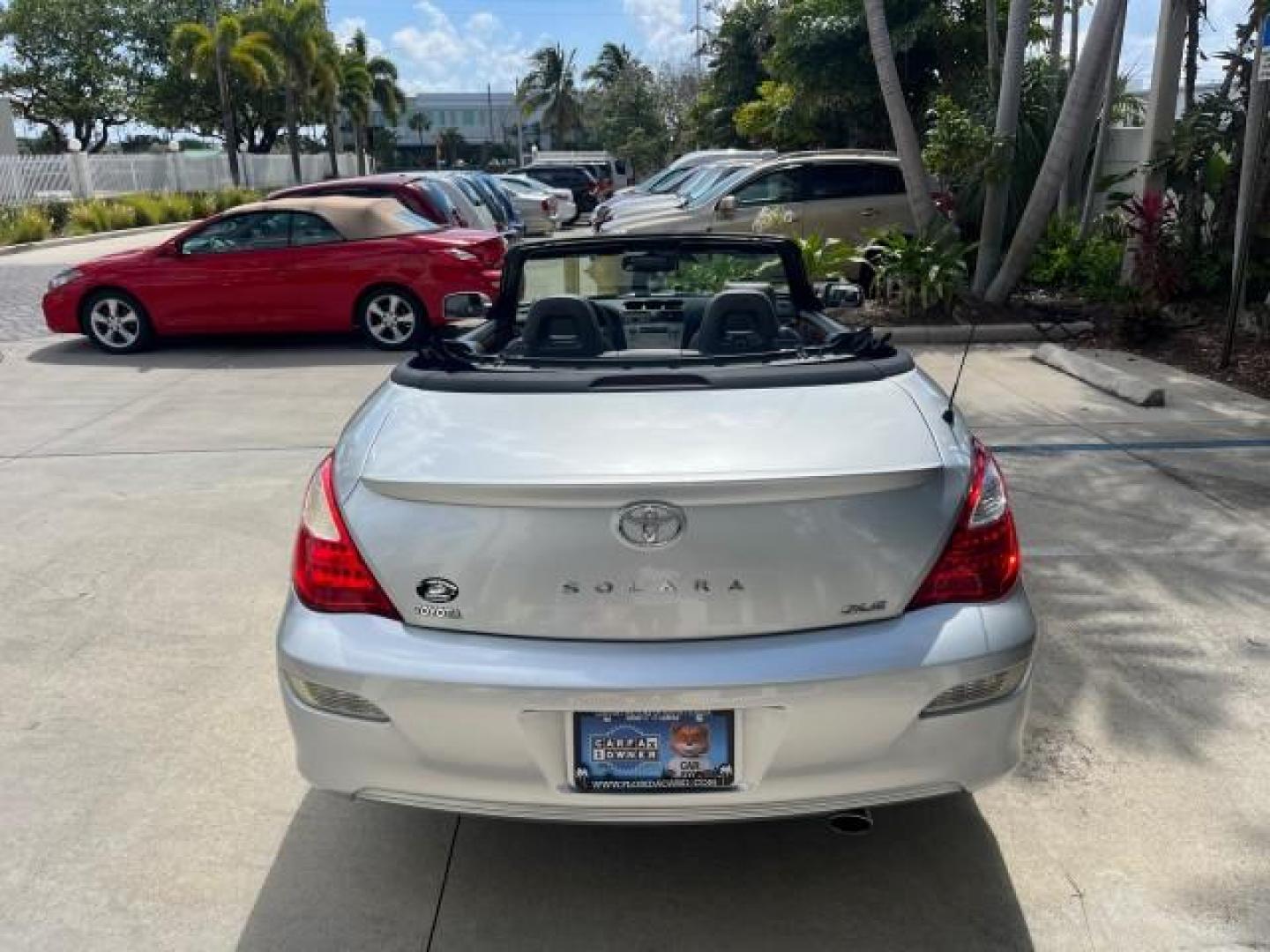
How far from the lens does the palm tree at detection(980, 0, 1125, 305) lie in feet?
31.5

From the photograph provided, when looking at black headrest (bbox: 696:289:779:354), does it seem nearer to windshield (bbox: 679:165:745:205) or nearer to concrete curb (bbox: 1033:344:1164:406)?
concrete curb (bbox: 1033:344:1164:406)

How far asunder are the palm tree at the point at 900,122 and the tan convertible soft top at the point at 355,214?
15.5ft

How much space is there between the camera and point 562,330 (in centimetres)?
364

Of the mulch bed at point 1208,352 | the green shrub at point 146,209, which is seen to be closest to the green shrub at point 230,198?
the green shrub at point 146,209

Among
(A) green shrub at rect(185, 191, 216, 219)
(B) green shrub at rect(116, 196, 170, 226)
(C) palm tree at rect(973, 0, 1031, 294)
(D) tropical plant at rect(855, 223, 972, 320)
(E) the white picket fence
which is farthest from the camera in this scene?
(A) green shrub at rect(185, 191, 216, 219)

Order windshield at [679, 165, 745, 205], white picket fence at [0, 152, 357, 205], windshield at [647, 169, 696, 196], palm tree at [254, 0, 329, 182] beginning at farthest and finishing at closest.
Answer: palm tree at [254, 0, 329, 182]
white picket fence at [0, 152, 357, 205]
windshield at [647, 169, 696, 196]
windshield at [679, 165, 745, 205]

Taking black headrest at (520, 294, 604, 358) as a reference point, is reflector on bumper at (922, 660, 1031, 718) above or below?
below

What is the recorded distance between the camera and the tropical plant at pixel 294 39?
137 feet

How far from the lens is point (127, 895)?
280 centimetres

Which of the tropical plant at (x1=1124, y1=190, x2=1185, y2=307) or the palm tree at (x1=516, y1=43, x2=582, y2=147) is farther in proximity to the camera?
the palm tree at (x1=516, y1=43, x2=582, y2=147)

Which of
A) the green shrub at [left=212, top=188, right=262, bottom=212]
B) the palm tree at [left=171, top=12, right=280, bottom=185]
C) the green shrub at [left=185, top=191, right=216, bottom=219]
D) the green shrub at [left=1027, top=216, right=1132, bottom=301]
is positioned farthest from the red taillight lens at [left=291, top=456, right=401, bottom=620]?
the palm tree at [left=171, top=12, right=280, bottom=185]

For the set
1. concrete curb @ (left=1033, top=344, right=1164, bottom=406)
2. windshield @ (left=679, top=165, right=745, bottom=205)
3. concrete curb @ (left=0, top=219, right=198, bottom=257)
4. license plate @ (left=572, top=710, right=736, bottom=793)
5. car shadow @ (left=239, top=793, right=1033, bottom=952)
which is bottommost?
car shadow @ (left=239, top=793, right=1033, bottom=952)

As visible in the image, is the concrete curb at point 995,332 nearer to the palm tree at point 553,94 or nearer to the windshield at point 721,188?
the windshield at point 721,188

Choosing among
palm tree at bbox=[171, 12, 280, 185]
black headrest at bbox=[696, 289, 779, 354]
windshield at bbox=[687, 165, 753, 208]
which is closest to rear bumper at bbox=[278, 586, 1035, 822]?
black headrest at bbox=[696, 289, 779, 354]
